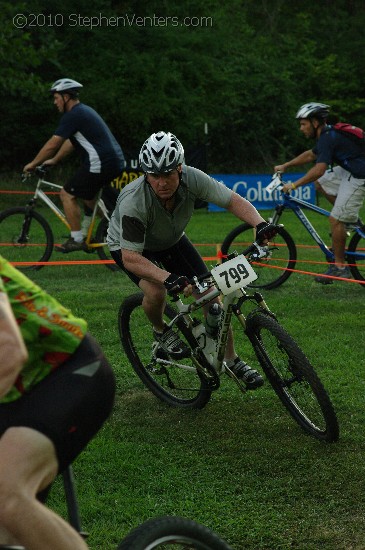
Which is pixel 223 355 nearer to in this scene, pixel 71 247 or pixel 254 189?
pixel 71 247

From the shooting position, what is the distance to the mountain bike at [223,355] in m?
5.67

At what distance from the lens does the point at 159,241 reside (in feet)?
20.9

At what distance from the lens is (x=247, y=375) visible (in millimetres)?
6195

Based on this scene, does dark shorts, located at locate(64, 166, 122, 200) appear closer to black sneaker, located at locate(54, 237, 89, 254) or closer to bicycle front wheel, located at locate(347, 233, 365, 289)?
black sneaker, located at locate(54, 237, 89, 254)

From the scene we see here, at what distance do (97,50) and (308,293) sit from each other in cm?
2347

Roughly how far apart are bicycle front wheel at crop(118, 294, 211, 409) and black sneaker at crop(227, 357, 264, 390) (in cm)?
22

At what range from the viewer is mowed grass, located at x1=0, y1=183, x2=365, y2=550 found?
15.1 feet

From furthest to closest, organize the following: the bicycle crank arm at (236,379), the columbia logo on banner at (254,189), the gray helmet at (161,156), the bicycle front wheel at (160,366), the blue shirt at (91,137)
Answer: the columbia logo on banner at (254,189)
the blue shirt at (91,137)
the bicycle front wheel at (160,366)
the bicycle crank arm at (236,379)
the gray helmet at (161,156)

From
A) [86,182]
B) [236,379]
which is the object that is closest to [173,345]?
[236,379]

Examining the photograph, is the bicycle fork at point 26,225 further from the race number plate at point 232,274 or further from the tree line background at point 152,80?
the tree line background at point 152,80

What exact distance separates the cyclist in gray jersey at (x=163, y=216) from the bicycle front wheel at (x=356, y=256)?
447 cm

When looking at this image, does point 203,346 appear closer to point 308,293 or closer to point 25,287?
point 25,287

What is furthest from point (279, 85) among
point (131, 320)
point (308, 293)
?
point (131, 320)

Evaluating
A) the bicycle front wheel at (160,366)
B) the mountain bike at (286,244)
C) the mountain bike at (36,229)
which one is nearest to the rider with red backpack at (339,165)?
the mountain bike at (286,244)
